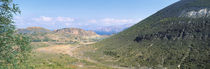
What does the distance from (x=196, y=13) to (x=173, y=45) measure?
1424 inches

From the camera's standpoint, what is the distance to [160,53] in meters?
94.1

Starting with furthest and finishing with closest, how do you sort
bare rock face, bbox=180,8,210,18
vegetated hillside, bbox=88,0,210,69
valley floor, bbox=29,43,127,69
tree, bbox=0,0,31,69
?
bare rock face, bbox=180,8,210,18
vegetated hillside, bbox=88,0,210,69
valley floor, bbox=29,43,127,69
tree, bbox=0,0,31,69

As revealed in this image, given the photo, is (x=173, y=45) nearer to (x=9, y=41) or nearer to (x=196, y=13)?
(x=196, y=13)

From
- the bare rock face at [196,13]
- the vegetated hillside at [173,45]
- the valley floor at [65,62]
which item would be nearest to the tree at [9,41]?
the valley floor at [65,62]

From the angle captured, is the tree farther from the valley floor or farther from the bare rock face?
the bare rock face

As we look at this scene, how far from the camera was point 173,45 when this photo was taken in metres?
97.5

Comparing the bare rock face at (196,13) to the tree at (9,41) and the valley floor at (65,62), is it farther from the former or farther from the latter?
the tree at (9,41)

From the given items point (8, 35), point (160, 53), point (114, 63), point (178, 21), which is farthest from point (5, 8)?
point (178, 21)

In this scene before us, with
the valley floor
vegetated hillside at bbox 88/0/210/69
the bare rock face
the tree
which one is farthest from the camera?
the bare rock face

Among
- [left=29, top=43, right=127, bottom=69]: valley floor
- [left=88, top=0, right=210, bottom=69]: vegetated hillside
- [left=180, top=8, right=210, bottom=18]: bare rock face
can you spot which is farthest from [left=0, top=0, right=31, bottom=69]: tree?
[left=180, top=8, right=210, bottom=18]: bare rock face

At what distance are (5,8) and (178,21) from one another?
389ft

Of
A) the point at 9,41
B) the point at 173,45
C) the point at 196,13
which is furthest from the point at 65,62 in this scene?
the point at 196,13

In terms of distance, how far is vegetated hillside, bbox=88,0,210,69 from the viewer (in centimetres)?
8112

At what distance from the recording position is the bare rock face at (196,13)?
109500mm
